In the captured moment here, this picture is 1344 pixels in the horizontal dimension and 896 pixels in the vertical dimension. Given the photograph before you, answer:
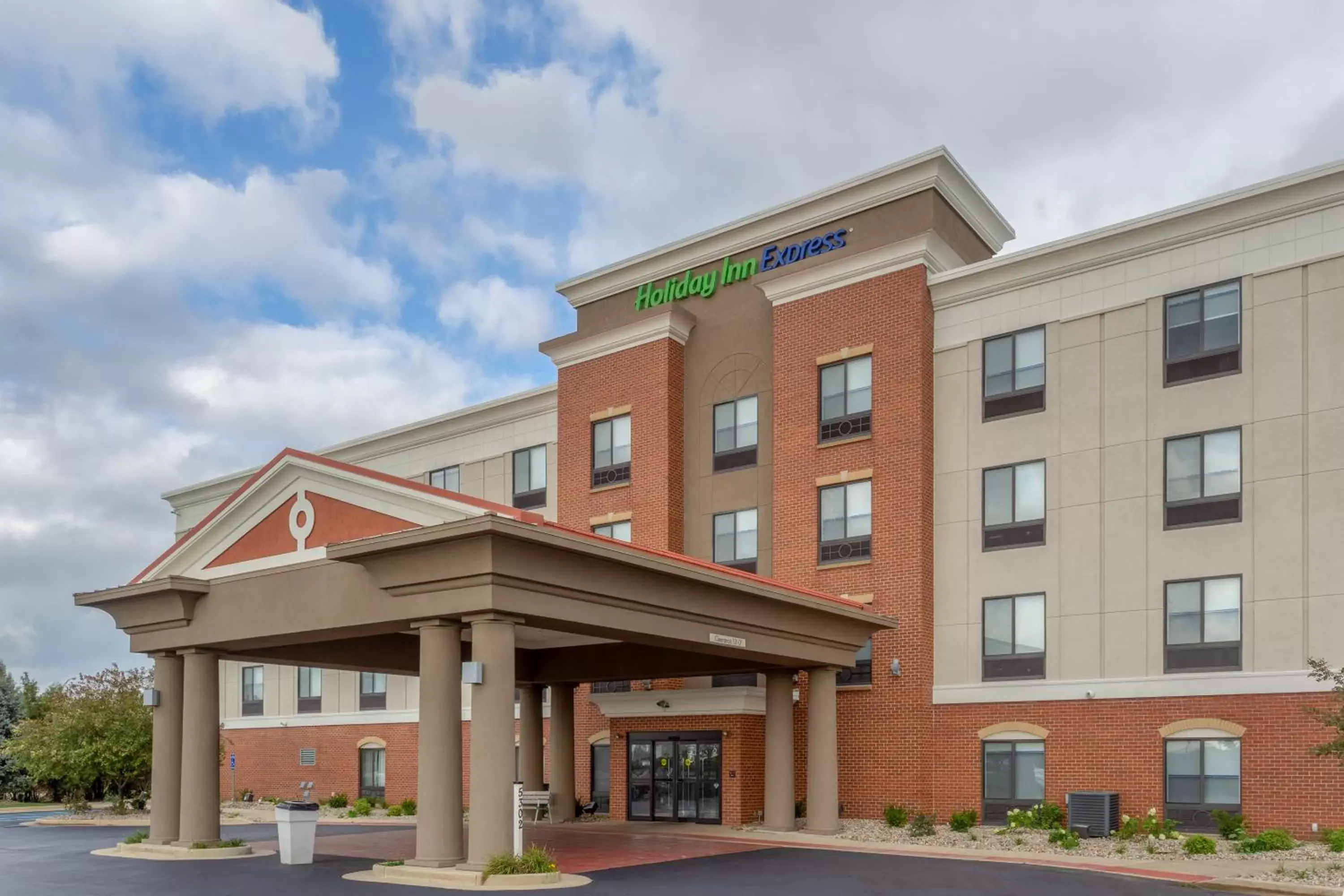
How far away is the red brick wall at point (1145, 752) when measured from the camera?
2577 centimetres

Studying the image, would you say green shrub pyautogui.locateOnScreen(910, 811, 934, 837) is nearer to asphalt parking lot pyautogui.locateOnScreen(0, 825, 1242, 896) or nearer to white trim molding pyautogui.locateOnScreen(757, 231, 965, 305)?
asphalt parking lot pyautogui.locateOnScreen(0, 825, 1242, 896)

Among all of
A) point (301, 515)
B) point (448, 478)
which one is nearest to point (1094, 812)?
point (301, 515)

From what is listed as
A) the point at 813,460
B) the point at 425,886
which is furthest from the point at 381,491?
A: the point at 813,460

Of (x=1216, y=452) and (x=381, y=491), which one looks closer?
(x=381, y=491)

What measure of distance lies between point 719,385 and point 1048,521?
1042 cm

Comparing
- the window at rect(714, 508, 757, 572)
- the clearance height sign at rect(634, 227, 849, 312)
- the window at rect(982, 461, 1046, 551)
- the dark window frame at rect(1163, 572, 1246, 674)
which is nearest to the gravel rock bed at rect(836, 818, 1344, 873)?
the dark window frame at rect(1163, 572, 1246, 674)

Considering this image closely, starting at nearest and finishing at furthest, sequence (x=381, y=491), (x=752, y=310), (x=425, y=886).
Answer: (x=425, y=886) < (x=381, y=491) < (x=752, y=310)

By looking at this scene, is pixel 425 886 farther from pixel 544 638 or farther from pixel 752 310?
pixel 752 310

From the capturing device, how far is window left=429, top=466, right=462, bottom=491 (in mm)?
44719

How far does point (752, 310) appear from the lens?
36.3 metres

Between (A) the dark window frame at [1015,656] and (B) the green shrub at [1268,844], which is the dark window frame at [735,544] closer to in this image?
(A) the dark window frame at [1015,656]

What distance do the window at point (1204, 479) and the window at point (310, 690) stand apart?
100 feet

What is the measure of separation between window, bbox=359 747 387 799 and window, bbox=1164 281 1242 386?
93.3 feet

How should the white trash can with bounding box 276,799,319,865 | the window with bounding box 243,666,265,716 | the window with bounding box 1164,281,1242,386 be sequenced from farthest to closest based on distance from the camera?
the window with bounding box 243,666,265,716
the window with bounding box 1164,281,1242,386
the white trash can with bounding box 276,799,319,865
